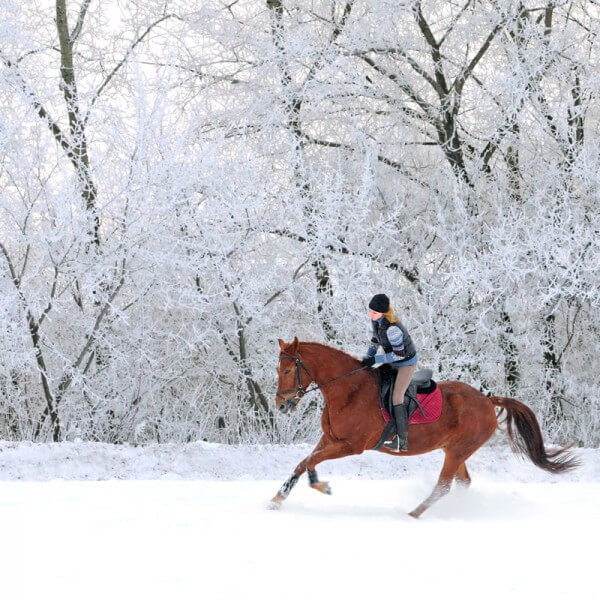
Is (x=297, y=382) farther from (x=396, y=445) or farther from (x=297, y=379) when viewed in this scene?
(x=396, y=445)

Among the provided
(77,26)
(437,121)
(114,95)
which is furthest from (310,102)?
(77,26)

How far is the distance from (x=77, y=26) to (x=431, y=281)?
6929 mm

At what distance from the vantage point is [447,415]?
689cm

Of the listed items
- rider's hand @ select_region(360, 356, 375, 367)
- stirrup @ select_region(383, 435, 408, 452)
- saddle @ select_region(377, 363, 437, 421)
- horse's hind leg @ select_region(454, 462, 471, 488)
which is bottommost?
horse's hind leg @ select_region(454, 462, 471, 488)

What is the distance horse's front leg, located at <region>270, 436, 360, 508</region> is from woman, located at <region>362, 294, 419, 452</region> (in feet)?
1.33

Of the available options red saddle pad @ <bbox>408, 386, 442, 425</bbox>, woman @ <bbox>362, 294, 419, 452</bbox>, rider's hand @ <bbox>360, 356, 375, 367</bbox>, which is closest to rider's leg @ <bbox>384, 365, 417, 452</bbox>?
woman @ <bbox>362, 294, 419, 452</bbox>

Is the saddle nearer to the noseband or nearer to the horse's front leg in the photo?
the horse's front leg

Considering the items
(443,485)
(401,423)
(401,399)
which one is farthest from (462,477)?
(401,399)

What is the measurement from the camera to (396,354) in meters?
6.60

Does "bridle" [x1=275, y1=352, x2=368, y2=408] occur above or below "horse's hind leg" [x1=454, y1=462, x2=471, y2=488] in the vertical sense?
above

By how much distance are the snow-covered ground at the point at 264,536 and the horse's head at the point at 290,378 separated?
79cm

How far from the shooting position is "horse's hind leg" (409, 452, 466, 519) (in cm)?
649

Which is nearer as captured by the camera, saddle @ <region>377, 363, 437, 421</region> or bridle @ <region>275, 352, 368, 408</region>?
bridle @ <region>275, 352, 368, 408</region>

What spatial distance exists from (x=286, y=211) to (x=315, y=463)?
247 inches
